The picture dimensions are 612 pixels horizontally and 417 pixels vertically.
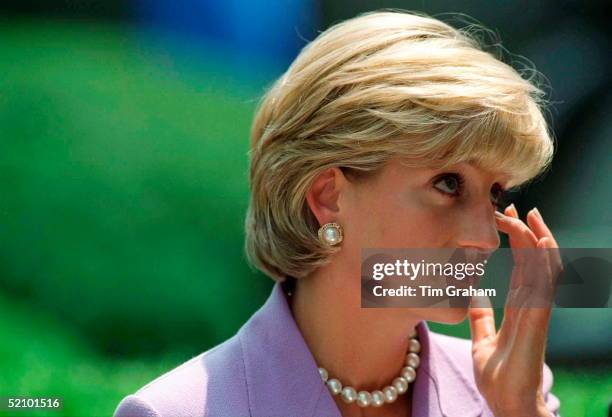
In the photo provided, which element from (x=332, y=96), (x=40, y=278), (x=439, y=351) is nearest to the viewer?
(x=332, y=96)

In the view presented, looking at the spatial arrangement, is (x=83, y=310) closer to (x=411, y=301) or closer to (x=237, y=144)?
(x=237, y=144)

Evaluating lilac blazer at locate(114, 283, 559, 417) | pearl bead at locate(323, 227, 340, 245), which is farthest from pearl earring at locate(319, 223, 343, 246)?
lilac blazer at locate(114, 283, 559, 417)

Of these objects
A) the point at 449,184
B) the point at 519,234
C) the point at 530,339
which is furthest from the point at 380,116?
the point at 530,339

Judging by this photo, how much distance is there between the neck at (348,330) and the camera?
60.7 inches

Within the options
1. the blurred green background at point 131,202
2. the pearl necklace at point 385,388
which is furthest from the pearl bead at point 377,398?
the blurred green background at point 131,202

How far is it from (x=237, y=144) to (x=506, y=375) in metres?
0.98

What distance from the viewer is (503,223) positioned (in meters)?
1.57

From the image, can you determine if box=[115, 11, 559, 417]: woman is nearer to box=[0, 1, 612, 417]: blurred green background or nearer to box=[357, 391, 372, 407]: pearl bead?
box=[357, 391, 372, 407]: pearl bead

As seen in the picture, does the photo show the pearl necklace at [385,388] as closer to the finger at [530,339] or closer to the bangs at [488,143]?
the finger at [530,339]

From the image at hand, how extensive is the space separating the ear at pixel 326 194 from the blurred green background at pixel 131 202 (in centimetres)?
71

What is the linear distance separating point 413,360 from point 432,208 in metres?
0.31

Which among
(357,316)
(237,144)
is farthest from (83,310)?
(357,316)

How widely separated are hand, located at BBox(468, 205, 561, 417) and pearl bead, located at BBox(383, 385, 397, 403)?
0.14 meters

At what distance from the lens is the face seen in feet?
4.83
